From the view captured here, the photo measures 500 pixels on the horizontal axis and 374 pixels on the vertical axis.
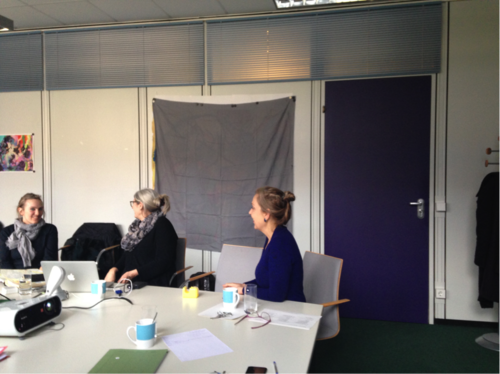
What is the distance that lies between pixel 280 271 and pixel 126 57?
11.3 ft

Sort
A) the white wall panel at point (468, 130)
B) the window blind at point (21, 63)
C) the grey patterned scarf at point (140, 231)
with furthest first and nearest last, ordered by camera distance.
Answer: the window blind at point (21, 63)
the white wall panel at point (468, 130)
the grey patterned scarf at point (140, 231)

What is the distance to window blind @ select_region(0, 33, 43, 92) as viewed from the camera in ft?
14.7

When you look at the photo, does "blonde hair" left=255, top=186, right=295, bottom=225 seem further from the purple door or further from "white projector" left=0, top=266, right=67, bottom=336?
the purple door

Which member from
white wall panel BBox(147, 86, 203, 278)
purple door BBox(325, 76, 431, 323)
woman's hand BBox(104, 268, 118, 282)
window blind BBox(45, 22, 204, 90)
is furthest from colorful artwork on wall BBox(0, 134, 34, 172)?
purple door BBox(325, 76, 431, 323)

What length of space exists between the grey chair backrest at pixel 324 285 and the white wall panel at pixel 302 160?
48.3 inches

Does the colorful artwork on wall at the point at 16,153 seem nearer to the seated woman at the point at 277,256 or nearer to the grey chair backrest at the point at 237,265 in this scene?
the grey chair backrest at the point at 237,265

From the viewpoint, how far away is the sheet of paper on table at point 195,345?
4.48 ft

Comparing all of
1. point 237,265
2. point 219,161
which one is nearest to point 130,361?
point 237,265

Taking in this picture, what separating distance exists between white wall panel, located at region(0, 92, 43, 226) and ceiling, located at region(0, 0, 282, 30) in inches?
35.9

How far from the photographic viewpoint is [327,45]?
389cm

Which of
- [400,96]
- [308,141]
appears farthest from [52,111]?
[400,96]

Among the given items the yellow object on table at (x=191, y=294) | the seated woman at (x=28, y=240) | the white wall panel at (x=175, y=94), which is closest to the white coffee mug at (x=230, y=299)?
the yellow object on table at (x=191, y=294)

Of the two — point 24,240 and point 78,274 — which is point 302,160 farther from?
point 24,240

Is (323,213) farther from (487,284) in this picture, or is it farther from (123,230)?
(123,230)
